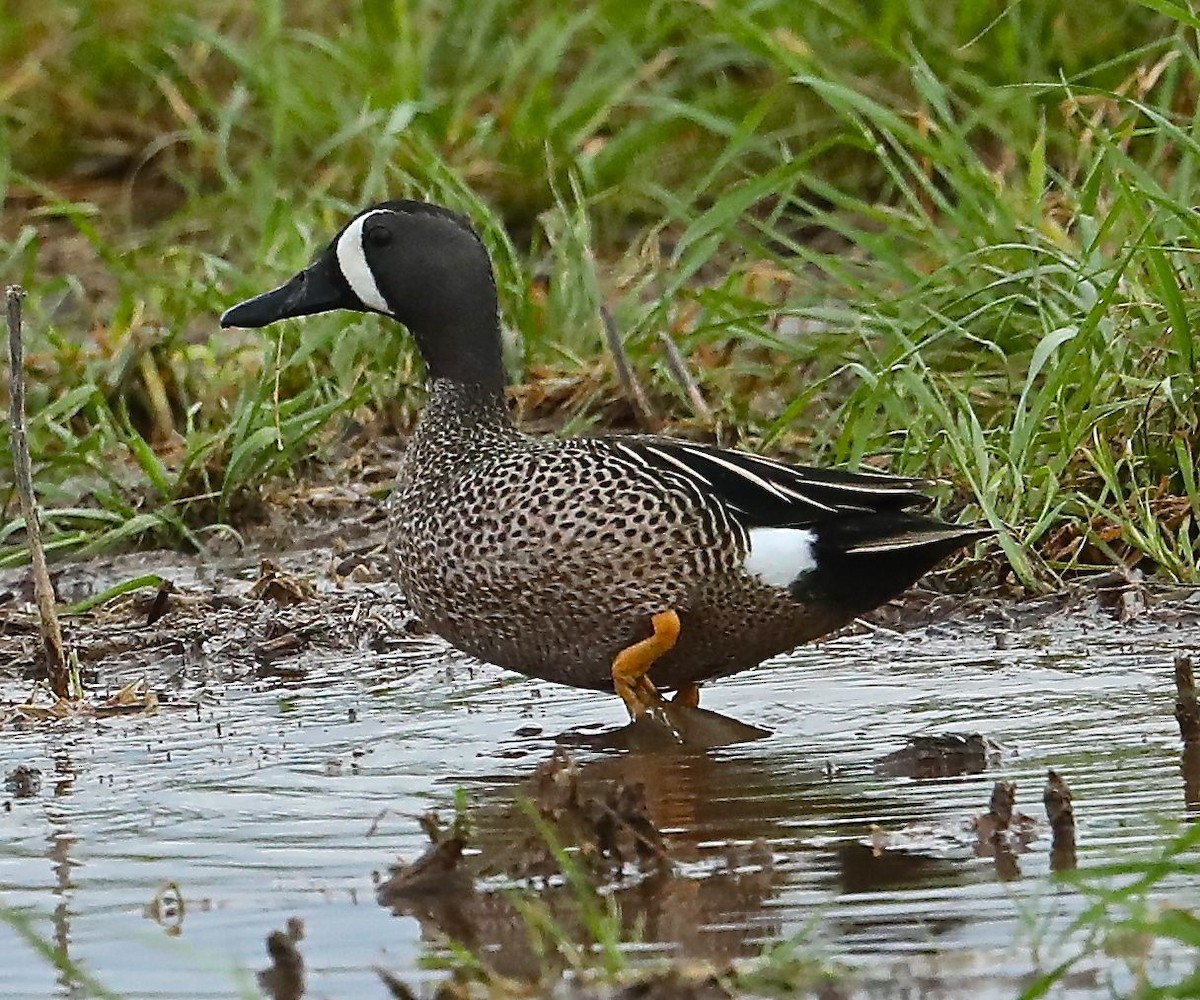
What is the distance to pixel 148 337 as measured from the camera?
6.64 meters

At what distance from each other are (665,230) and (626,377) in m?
2.00

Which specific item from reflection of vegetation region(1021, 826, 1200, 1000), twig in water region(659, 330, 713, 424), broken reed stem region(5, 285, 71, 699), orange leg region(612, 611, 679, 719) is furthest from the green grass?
reflection of vegetation region(1021, 826, 1200, 1000)

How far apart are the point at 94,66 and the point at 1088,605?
5.00 metres

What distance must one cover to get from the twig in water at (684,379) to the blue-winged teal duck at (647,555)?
4.88 ft

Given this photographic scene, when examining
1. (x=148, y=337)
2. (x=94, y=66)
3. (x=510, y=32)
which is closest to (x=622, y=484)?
(x=148, y=337)

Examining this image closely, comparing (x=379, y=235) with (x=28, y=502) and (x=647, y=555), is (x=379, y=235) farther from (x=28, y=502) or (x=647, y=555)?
(x=647, y=555)

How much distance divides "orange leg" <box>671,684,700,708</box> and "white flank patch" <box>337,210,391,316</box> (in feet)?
3.19

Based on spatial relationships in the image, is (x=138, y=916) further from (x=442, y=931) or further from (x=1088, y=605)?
(x=1088, y=605)

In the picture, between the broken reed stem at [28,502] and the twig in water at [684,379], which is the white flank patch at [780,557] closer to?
the broken reed stem at [28,502]

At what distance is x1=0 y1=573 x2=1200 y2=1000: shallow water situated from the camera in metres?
2.93

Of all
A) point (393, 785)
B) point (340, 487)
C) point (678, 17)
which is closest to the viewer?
point (393, 785)

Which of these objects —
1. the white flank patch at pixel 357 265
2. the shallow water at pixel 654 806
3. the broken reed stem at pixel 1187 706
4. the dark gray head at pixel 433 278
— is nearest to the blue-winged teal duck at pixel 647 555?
the shallow water at pixel 654 806

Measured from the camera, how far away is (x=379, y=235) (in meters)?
4.95

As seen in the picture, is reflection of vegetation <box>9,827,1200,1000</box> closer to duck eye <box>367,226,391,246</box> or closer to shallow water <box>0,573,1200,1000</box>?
shallow water <box>0,573,1200,1000</box>
